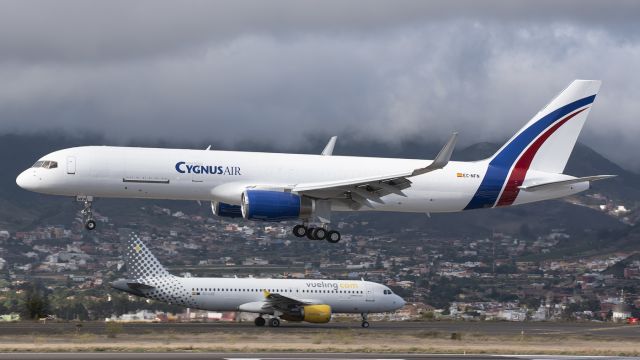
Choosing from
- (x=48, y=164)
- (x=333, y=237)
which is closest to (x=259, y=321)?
(x=333, y=237)

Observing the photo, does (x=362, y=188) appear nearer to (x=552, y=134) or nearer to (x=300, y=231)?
(x=300, y=231)

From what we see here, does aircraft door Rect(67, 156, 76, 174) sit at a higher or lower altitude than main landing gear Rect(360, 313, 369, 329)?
higher

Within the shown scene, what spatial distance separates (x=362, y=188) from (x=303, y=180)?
305 cm

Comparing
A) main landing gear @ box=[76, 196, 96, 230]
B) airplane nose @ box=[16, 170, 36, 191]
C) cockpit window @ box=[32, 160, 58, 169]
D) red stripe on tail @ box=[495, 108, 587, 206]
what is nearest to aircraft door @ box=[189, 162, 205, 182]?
main landing gear @ box=[76, 196, 96, 230]

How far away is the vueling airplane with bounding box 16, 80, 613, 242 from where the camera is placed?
58.4 metres

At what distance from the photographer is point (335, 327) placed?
262 feet

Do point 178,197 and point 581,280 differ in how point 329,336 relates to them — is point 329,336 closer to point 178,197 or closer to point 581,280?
point 178,197

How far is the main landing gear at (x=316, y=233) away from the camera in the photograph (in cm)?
→ 6254

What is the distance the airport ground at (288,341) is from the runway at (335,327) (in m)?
0.08

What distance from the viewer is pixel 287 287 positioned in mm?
85625

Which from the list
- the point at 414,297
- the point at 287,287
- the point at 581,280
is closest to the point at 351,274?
the point at 414,297

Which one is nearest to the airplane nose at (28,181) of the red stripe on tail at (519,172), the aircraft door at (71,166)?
the aircraft door at (71,166)

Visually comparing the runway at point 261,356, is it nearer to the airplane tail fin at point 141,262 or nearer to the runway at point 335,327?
the runway at point 335,327

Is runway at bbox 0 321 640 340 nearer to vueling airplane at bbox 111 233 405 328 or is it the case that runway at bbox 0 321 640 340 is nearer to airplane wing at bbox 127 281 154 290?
vueling airplane at bbox 111 233 405 328
